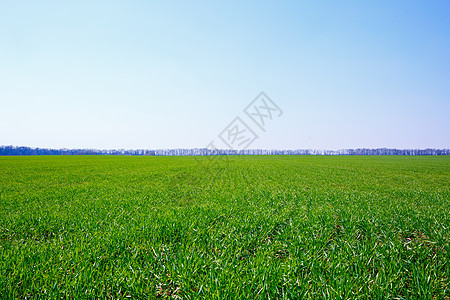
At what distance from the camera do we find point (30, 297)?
3283mm

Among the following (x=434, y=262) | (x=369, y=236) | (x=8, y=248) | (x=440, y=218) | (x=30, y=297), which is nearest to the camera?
(x=30, y=297)

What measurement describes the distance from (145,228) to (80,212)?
4.00 metres

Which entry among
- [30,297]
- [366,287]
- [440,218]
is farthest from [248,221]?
[440,218]

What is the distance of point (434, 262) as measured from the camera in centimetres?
402

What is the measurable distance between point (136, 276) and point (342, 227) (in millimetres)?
5542

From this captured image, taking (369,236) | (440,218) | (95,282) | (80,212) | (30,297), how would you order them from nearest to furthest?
(30,297) < (95,282) < (369,236) < (440,218) < (80,212)

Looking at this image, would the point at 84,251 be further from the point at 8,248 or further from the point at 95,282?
the point at 8,248

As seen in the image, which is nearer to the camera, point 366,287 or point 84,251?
point 366,287

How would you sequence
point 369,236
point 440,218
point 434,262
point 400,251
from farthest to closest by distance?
point 440,218
point 369,236
point 400,251
point 434,262

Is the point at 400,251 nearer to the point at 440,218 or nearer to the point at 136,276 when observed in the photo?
the point at 440,218

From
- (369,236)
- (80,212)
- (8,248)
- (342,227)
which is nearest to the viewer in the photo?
(8,248)

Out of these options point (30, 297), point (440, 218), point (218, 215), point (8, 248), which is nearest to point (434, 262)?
point (440, 218)

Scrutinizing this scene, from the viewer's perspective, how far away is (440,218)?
7.36m

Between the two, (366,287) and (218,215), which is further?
(218,215)
